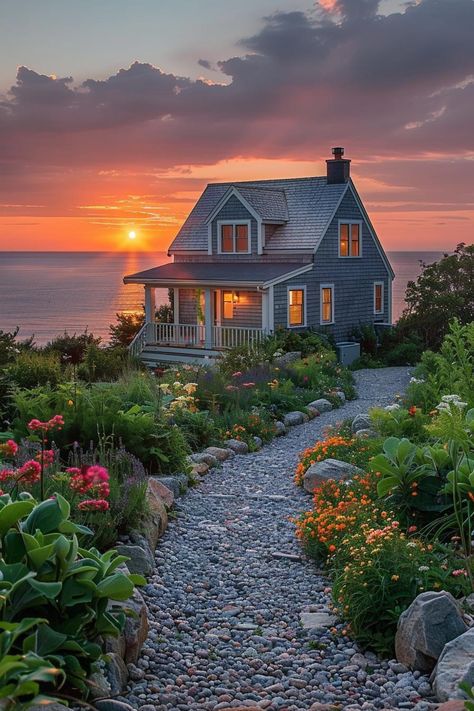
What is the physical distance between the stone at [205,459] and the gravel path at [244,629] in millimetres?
1090

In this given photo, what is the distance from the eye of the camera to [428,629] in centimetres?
501

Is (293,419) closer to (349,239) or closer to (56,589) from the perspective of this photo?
(56,589)

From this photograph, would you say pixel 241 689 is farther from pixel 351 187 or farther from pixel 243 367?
pixel 351 187

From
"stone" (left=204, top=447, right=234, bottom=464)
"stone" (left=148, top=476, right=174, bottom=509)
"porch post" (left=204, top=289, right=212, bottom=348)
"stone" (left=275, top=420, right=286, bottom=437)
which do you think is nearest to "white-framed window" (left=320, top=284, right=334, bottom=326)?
"porch post" (left=204, top=289, right=212, bottom=348)

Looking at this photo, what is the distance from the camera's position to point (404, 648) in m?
5.16

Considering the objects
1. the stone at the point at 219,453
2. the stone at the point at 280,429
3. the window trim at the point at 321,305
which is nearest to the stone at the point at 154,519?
the stone at the point at 219,453

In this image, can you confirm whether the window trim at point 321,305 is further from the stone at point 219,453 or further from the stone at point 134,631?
the stone at point 134,631

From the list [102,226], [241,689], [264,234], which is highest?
[102,226]

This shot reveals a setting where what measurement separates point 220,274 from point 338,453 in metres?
16.4

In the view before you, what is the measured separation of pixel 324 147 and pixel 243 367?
15.6 m

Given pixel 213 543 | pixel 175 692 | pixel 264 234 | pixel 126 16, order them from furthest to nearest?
pixel 264 234
pixel 126 16
pixel 213 543
pixel 175 692

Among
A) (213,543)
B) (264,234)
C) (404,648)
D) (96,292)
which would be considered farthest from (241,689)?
(96,292)

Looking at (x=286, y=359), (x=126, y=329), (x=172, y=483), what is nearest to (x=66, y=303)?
(x=126, y=329)

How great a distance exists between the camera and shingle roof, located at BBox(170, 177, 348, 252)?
2709 cm
